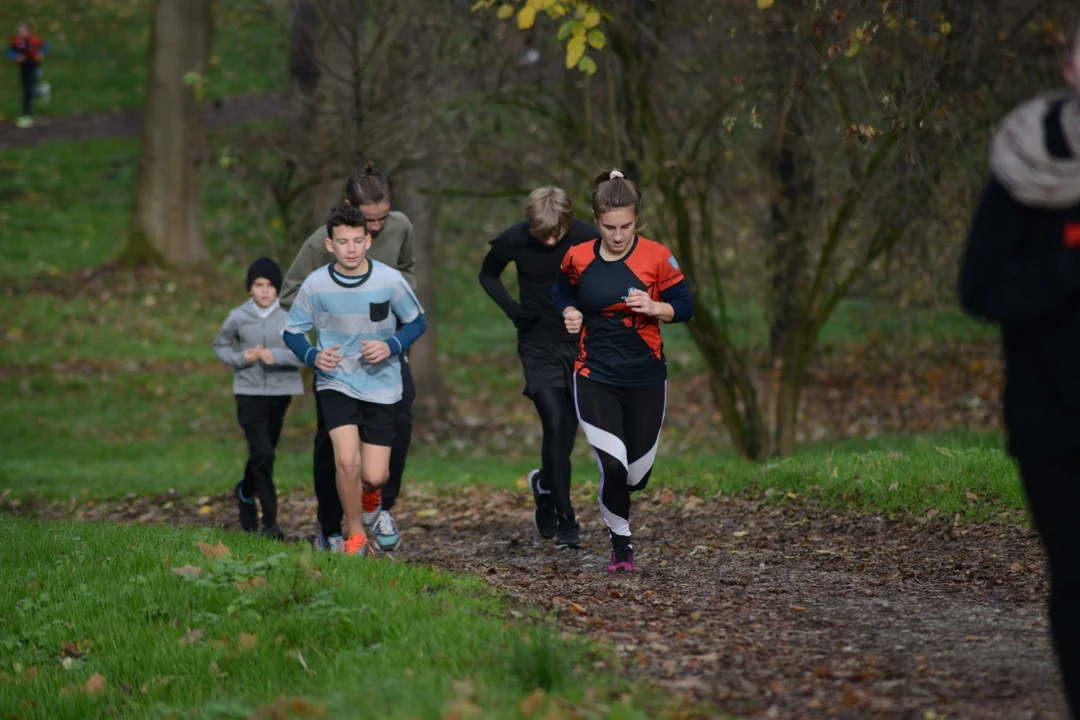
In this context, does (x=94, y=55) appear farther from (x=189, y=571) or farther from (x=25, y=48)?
(x=189, y=571)

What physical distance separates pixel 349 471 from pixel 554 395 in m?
1.45

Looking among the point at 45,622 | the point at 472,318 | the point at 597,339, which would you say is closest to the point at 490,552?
the point at 597,339

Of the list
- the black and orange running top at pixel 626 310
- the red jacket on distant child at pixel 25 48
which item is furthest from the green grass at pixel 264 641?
the red jacket on distant child at pixel 25 48

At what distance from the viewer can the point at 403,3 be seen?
45.1 feet

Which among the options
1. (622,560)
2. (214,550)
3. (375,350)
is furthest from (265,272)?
(622,560)

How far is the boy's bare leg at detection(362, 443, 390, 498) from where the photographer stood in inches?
309

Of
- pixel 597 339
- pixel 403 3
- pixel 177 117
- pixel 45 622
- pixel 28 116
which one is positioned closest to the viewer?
pixel 45 622

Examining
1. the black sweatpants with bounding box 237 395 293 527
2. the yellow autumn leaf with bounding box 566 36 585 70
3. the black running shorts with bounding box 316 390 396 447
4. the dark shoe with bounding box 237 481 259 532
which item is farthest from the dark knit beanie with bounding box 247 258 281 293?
the yellow autumn leaf with bounding box 566 36 585 70

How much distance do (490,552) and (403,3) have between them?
22.6 feet

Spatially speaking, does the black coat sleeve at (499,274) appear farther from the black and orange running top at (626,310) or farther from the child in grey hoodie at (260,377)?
the child in grey hoodie at (260,377)

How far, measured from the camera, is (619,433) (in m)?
7.23

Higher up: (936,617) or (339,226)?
(339,226)

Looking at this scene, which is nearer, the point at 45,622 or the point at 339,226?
the point at 45,622

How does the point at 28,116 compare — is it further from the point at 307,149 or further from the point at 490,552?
the point at 490,552
